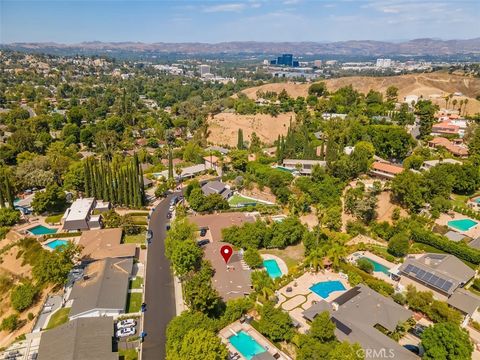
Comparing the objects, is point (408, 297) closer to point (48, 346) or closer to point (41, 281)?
point (48, 346)

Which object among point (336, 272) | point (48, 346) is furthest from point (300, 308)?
point (48, 346)

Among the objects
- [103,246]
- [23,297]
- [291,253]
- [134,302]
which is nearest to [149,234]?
[103,246]

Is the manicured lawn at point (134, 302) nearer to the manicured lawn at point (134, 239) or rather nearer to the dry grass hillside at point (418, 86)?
the manicured lawn at point (134, 239)

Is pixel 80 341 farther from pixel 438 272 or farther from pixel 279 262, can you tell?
pixel 438 272

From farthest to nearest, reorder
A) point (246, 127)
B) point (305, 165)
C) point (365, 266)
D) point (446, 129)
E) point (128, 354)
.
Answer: point (246, 127) → point (446, 129) → point (305, 165) → point (365, 266) → point (128, 354)

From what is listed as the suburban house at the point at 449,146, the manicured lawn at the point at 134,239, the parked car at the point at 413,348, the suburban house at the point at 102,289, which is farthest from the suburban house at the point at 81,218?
the suburban house at the point at 449,146

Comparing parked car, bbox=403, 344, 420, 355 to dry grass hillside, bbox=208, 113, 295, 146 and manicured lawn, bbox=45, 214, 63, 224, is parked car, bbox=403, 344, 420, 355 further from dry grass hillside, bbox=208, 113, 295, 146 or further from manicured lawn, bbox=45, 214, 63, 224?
dry grass hillside, bbox=208, 113, 295, 146
